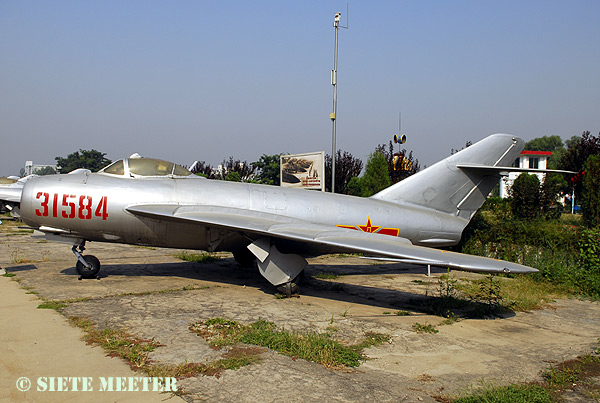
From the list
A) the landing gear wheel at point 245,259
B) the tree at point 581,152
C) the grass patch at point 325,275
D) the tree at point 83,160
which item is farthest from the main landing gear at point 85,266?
the tree at point 83,160

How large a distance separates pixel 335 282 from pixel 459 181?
4.23 meters

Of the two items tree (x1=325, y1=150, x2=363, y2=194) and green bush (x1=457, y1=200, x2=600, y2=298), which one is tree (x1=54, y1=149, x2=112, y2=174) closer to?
tree (x1=325, y1=150, x2=363, y2=194)

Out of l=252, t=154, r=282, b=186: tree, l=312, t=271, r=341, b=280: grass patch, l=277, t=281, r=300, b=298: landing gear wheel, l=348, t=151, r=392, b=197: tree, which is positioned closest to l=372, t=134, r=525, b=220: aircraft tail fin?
l=312, t=271, r=341, b=280: grass patch

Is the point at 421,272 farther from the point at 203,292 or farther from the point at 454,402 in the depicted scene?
the point at 454,402

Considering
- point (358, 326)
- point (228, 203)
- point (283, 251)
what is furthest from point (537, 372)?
point (228, 203)

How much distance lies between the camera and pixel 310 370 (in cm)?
482

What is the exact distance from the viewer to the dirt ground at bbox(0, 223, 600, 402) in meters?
4.48

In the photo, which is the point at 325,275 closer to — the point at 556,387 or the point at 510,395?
the point at 556,387

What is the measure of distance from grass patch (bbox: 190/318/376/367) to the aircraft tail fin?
5.63 m

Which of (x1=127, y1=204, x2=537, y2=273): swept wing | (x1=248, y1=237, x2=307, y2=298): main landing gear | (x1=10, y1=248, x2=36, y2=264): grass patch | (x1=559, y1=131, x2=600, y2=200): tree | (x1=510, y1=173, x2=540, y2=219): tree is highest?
(x1=559, y1=131, x2=600, y2=200): tree

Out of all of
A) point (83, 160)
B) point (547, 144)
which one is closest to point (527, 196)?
point (83, 160)

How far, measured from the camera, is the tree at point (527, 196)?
65.4 feet

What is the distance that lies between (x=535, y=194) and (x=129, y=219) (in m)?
18.4

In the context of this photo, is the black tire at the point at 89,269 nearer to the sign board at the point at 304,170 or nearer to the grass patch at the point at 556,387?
the grass patch at the point at 556,387
